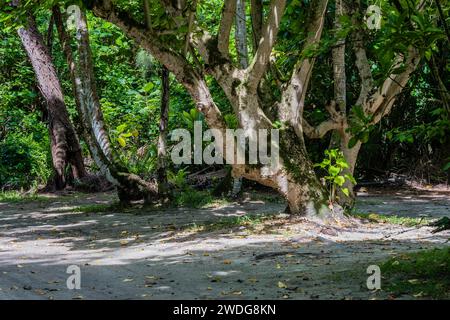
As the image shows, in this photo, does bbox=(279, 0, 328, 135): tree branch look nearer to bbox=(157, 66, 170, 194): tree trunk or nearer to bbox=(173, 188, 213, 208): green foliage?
bbox=(157, 66, 170, 194): tree trunk

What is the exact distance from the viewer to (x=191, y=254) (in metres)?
8.62

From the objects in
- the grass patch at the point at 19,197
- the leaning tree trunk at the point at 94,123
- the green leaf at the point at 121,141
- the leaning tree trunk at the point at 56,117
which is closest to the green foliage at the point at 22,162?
the leaning tree trunk at the point at 56,117

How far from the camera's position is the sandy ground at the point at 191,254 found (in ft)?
21.1

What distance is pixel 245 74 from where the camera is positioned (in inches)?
414

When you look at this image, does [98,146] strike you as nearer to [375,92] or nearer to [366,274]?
[375,92]

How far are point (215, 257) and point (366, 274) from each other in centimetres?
225

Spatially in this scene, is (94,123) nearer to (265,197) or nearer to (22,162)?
(265,197)

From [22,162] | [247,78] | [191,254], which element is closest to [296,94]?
[247,78]

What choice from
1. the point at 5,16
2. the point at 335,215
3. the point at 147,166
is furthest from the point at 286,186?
the point at 147,166

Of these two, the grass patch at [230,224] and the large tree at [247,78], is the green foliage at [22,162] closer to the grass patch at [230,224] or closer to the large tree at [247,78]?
the grass patch at [230,224]

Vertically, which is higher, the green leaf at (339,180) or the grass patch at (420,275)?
the green leaf at (339,180)

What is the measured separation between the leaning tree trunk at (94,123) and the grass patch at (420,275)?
792cm

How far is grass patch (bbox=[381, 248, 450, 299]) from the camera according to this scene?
565cm

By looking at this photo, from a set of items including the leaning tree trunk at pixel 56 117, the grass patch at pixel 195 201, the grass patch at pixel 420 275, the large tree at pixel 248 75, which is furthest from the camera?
the leaning tree trunk at pixel 56 117
